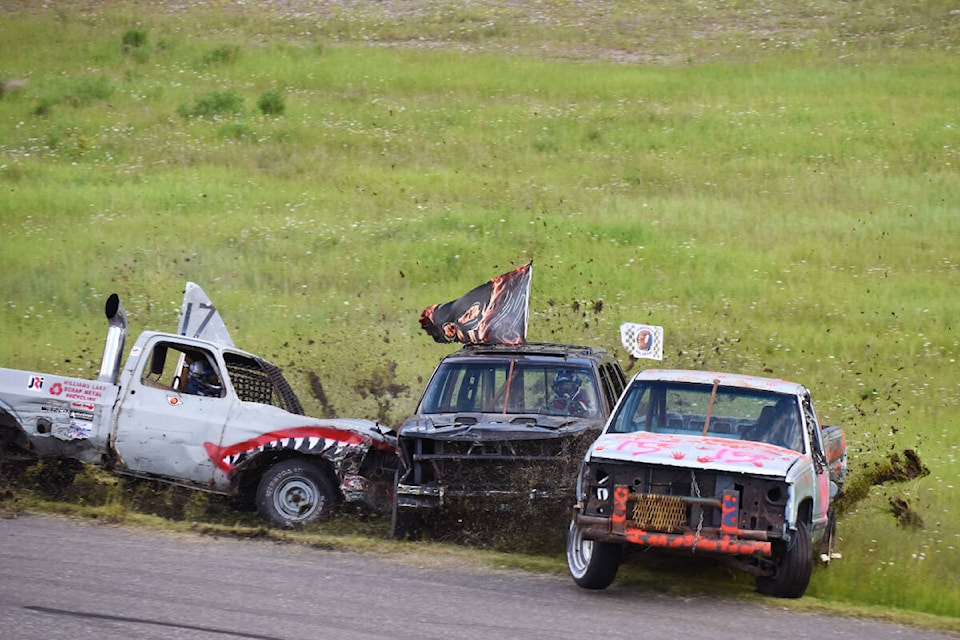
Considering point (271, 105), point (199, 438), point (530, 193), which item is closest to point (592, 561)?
point (199, 438)

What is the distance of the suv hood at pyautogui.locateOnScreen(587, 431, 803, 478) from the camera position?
9992mm

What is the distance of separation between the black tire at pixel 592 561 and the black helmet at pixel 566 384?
2.56 metres

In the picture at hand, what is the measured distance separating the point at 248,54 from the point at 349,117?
7069 mm

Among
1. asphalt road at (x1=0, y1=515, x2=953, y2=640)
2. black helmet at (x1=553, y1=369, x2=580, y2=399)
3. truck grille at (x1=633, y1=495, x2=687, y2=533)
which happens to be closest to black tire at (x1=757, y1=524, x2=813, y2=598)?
asphalt road at (x1=0, y1=515, x2=953, y2=640)

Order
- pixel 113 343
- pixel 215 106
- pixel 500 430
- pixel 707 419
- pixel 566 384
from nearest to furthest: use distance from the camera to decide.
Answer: pixel 707 419 → pixel 500 430 → pixel 566 384 → pixel 113 343 → pixel 215 106

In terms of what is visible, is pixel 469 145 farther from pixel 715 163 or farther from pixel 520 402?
pixel 520 402

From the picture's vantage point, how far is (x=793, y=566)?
1020 cm

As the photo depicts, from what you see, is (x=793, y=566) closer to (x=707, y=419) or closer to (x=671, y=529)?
(x=671, y=529)

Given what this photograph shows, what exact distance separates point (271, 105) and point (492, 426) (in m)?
25.3

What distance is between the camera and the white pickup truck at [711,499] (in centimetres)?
988

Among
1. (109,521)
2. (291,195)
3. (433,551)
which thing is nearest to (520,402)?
(433,551)

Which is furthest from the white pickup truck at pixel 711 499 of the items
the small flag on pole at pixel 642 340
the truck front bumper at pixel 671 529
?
the small flag on pole at pixel 642 340

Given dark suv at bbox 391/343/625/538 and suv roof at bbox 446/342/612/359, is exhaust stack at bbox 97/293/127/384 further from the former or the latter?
suv roof at bbox 446/342/612/359

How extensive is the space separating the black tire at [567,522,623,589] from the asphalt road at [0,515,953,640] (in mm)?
104
